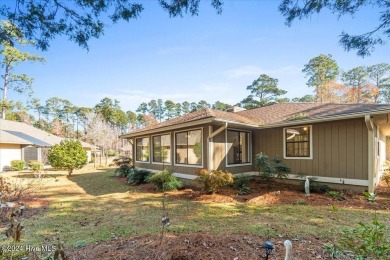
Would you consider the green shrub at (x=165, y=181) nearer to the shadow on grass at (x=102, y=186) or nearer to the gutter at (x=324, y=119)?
the shadow on grass at (x=102, y=186)

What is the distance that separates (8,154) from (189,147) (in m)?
17.2

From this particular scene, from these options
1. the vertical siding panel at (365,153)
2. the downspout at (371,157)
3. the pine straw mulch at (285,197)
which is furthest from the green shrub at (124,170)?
the downspout at (371,157)

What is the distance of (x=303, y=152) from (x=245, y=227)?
5.74m

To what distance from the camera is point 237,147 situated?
9.61m

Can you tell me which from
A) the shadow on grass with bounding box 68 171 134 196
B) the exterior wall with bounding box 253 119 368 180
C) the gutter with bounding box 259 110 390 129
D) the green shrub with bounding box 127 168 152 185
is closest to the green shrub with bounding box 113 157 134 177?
the shadow on grass with bounding box 68 171 134 196

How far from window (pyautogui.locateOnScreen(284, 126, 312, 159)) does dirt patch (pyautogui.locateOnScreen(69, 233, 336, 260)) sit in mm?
5765

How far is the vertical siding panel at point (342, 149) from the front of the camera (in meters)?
7.43

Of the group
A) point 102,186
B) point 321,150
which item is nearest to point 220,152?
point 321,150

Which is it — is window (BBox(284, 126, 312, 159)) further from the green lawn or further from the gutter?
the green lawn

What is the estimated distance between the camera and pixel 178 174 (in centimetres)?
978

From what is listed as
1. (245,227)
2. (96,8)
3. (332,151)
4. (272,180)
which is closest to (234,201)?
(245,227)

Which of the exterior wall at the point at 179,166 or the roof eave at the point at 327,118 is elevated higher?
the roof eave at the point at 327,118

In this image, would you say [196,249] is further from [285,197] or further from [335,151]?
[335,151]

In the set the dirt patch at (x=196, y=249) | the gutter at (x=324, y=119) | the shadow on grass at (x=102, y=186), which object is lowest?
the shadow on grass at (x=102, y=186)
